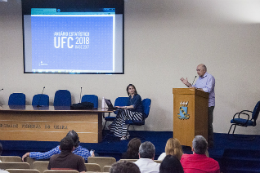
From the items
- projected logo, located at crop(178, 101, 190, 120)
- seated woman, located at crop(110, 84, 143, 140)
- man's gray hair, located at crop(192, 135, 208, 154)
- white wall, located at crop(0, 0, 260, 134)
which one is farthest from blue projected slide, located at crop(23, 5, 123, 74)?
man's gray hair, located at crop(192, 135, 208, 154)

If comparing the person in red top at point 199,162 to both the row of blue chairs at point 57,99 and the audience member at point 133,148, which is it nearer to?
the audience member at point 133,148

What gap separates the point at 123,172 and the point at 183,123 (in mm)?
3058

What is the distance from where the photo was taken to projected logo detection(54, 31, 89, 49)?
727 centimetres

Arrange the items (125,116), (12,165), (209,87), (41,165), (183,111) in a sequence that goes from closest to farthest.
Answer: (12,165) → (41,165) → (183,111) → (209,87) → (125,116)

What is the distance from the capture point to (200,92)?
4430 millimetres

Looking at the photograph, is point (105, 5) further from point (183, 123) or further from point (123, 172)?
point (123, 172)

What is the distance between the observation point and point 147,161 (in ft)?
8.49

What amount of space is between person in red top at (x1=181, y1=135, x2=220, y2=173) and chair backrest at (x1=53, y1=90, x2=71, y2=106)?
4.71 metres

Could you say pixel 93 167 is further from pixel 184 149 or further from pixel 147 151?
pixel 184 149

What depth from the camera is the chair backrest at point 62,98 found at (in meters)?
7.09

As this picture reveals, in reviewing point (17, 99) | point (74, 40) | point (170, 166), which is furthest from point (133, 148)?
point (17, 99)

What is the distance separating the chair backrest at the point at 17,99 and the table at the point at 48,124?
174 centimetres

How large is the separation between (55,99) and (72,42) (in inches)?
57.9

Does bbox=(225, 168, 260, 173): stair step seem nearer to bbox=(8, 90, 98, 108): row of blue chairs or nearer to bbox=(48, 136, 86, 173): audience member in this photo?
bbox=(48, 136, 86, 173): audience member
